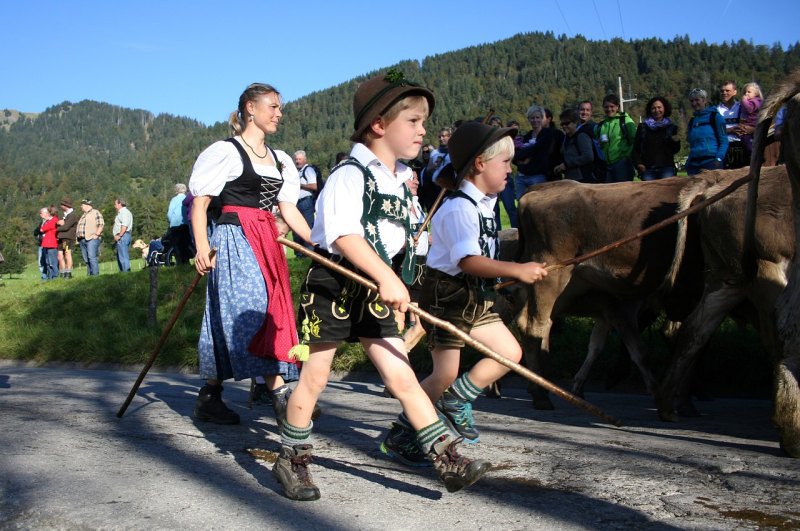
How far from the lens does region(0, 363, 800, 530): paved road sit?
337 cm

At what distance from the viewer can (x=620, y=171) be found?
10844 mm

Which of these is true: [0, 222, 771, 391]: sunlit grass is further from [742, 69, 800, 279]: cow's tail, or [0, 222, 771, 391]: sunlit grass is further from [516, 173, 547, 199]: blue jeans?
[516, 173, 547, 199]: blue jeans

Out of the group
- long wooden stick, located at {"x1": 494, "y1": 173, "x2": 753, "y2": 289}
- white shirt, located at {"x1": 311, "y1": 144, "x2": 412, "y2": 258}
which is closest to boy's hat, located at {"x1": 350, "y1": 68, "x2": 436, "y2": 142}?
white shirt, located at {"x1": 311, "y1": 144, "x2": 412, "y2": 258}

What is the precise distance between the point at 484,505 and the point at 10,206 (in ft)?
703

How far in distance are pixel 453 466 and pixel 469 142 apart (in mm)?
1696

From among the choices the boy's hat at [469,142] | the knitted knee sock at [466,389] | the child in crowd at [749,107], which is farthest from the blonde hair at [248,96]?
the child in crowd at [749,107]

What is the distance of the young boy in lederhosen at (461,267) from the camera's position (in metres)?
4.31

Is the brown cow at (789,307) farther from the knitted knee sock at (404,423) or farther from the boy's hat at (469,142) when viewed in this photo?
the knitted knee sock at (404,423)

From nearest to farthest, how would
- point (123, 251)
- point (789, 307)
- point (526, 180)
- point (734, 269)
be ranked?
point (789, 307), point (734, 269), point (526, 180), point (123, 251)

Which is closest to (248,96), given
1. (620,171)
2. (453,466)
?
(453,466)

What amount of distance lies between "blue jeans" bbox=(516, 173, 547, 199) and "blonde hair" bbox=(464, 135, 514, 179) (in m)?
6.77

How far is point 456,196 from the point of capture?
14.3ft

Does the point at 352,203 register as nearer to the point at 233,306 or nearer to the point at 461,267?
the point at 461,267

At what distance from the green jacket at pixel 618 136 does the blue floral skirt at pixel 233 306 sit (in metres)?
6.39
